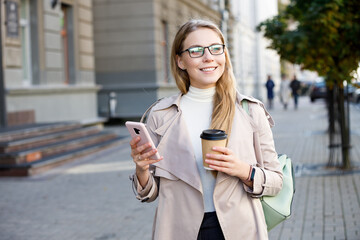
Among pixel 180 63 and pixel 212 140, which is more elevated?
pixel 180 63

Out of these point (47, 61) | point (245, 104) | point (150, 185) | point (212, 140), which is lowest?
point (150, 185)

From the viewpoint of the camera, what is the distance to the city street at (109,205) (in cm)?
636

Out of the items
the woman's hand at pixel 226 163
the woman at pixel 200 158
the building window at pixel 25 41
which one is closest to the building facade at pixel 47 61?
the building window at pixel 25 41

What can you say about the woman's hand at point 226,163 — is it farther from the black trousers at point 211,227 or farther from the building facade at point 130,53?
the building facade at point 130,53

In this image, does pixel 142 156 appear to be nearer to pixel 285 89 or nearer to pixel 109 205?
pixel 109 205

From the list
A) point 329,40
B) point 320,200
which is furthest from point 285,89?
point 320,200

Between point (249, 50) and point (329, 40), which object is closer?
point (329, 40)

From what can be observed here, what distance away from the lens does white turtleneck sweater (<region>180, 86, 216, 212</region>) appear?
8.86ft

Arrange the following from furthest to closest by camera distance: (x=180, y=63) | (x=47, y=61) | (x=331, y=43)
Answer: (x=47, y=61) < (x=331, y=43) < (x=180, y=63)

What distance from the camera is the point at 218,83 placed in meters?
2.84

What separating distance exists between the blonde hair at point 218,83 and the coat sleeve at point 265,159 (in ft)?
0.43

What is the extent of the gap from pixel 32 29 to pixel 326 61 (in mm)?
9140

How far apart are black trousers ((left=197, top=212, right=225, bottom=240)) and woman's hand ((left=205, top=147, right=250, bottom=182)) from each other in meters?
0.26

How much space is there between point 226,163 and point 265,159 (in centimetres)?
35
